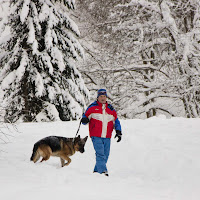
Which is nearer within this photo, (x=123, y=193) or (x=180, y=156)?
(x=123, y=193)

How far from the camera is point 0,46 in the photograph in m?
13.9

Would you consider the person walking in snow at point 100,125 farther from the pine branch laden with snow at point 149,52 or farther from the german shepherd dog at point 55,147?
the pine branch laden with snow at point 149,52

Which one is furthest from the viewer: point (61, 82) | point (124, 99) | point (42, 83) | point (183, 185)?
point (124, 99)

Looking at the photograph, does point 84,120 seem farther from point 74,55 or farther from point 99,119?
point 74,55

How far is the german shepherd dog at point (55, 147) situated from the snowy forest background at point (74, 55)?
5316 millimetres

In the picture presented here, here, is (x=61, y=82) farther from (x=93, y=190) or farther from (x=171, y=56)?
(x=93, y=190)

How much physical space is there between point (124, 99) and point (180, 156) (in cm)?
965

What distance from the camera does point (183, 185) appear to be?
549cm

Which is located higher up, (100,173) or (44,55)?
(44,55)

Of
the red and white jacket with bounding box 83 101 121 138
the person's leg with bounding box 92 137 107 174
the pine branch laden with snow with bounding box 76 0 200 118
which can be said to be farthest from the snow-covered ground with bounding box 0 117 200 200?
the pine branch laden with snow with bounding box 76 0 200 118

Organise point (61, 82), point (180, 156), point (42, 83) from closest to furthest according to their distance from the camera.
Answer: point (180, 156)
point (42, 83)
point (61, 82)

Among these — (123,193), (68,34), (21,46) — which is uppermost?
(68,34)

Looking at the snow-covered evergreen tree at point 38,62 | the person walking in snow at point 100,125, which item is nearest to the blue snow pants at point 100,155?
the person walking in snow at point 100,125

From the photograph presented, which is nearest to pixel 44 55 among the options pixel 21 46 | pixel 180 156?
pixel 21 46
